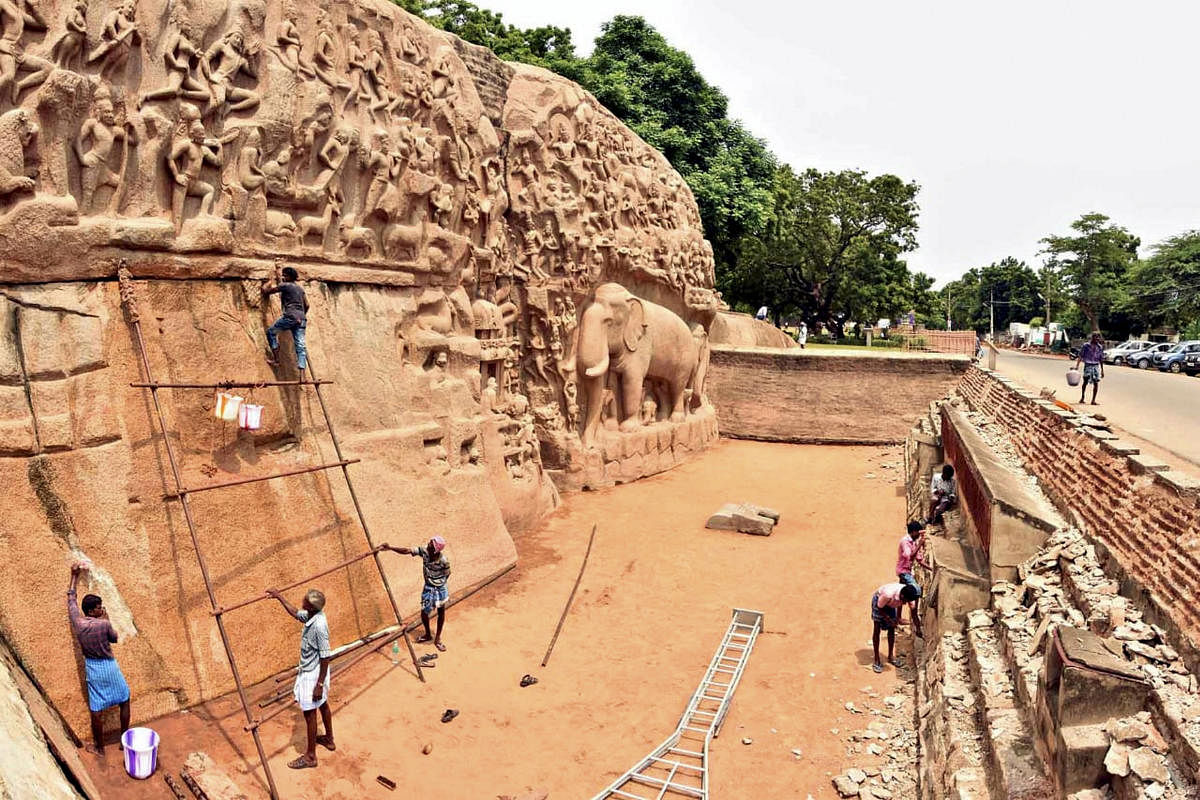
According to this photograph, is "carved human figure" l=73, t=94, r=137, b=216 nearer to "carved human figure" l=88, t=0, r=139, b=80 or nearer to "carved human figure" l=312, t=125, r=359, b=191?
"carved human figure" l=88, t=0, r=139, b=80

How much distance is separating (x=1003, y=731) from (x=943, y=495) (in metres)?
6.17

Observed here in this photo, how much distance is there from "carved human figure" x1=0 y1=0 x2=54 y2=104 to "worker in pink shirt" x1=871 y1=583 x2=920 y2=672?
960 cm

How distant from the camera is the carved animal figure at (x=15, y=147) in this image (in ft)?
23.4

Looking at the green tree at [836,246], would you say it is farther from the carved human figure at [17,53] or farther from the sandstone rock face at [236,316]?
the carved human figure at [17,53]

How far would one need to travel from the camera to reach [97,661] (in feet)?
21.6

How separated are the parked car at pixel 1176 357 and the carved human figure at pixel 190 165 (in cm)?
2793

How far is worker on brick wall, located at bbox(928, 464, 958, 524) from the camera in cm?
1155

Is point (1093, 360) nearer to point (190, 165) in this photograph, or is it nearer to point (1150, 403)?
point (1150, 403)

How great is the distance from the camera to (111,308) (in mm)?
7945

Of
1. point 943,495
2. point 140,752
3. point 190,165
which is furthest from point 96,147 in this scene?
point 943,495

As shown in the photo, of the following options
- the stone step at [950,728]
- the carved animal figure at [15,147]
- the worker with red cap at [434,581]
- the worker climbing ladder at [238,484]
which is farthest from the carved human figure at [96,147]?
the stone step at [950,728]

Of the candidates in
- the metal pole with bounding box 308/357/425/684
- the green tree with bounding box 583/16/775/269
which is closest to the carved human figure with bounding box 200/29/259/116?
the metal pole with bounding box 308/357/425/684

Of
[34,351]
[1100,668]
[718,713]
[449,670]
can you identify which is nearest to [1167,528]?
[1100,668]

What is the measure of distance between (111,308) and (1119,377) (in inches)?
944
